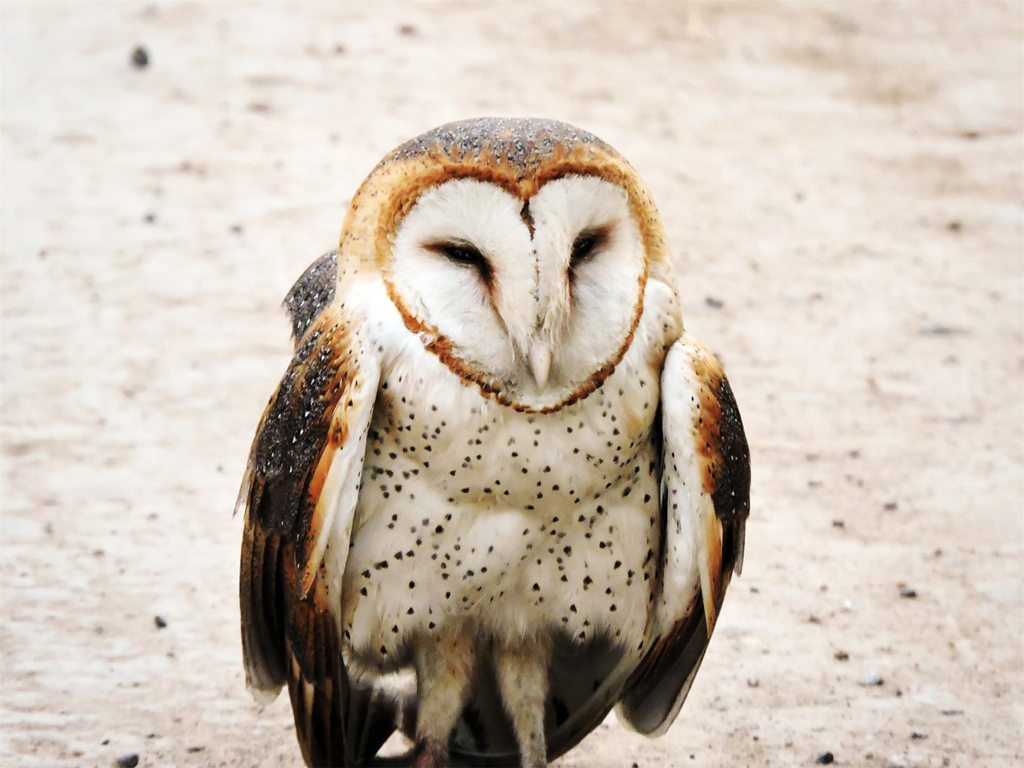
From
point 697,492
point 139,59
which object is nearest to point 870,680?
point 697,492

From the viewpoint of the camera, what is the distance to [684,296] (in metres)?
5.24

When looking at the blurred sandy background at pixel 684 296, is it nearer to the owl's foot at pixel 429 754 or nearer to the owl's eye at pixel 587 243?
the owl's foot at pixel 429 754

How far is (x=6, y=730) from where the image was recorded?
317 centimetres

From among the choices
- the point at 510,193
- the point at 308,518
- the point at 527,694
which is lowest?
the point at 527,694

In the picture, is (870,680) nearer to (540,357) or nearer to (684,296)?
(540,357)

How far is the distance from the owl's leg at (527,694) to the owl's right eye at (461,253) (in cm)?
90

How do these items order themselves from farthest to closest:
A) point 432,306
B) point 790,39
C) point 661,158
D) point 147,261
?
1. point 790,39
2. point 661,158
3. point 147,261
4. point 432,306

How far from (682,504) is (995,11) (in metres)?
6.36

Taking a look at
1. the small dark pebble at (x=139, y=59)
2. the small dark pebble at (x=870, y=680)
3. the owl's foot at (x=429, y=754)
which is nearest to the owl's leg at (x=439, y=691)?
the owl's foot at (x=429, y=754)

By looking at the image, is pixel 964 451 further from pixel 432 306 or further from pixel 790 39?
pixel 790 39

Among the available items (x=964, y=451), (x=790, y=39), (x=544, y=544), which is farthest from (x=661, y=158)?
(x=544, y=544)

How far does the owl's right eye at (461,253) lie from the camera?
7.43 ft

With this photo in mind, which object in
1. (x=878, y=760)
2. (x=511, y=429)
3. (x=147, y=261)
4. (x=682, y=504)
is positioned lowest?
(x=878, y=760)

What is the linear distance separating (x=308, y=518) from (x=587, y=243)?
71cm
